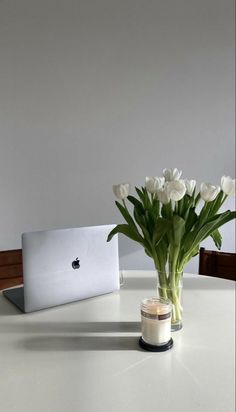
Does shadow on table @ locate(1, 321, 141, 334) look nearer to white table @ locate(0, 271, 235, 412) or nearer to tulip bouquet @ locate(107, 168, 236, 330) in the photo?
white table @ locate(0, 271, 235, 412)

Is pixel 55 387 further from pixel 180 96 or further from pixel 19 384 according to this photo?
pixel 180 96

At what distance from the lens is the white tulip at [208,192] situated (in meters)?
0.74

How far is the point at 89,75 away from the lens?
1830 mm

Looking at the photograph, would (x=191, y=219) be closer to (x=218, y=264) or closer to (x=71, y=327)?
(x=71, y=327)

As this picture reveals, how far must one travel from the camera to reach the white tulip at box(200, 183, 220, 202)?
0.74 m

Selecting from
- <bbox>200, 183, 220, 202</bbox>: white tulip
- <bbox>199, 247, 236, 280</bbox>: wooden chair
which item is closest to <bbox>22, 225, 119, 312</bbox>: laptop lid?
<bbox>200, 183, 220, 202</bbox>: white tulip

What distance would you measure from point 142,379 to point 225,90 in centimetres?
195

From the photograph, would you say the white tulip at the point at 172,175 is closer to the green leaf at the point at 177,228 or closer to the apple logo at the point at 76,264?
the green leaf at the point at 177,228

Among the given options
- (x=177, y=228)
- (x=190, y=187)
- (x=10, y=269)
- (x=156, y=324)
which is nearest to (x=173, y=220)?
(x=177, y=228)

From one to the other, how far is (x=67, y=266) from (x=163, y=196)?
38 centimetres

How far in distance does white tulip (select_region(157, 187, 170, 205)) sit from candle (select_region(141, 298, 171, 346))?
0.23 metres

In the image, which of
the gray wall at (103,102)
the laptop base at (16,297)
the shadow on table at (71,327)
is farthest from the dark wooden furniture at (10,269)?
the shadow on table at (71,327)

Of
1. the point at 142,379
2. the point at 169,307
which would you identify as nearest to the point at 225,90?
the point at 169,307

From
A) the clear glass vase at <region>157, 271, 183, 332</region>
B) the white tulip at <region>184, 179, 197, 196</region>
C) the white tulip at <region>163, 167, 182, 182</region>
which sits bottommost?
the clear glass vase at <region>157, 271, 183, 332</region>
